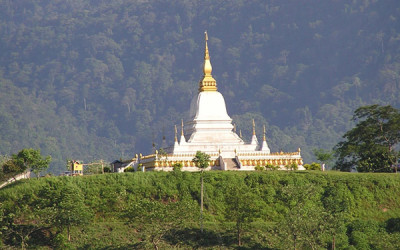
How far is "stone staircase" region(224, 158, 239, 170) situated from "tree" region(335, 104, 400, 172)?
398 inches

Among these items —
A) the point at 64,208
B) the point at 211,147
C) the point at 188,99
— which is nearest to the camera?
the point at 64,208

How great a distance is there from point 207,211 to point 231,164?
33.1ft

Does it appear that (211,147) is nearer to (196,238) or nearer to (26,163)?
(26,163)

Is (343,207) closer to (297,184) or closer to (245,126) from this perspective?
(297,184)

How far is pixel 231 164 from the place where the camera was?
70938 millimetres

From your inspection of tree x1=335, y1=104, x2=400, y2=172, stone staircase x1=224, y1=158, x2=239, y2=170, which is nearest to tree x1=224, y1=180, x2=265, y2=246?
stone staircase x1=224, y1=158, x2=239, y2=170

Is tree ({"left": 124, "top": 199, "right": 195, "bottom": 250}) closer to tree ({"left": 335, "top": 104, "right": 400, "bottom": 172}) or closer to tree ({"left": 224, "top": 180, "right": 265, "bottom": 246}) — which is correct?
tree ({"left": 224, "top": 180, "right": 265, "bottom": 246})

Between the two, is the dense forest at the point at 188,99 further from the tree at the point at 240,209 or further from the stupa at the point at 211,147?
the tree at the point at 240,209


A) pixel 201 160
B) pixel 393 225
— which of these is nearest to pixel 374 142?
pixel 393 225

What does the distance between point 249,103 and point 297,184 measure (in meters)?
122

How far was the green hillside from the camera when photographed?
55.5 metres

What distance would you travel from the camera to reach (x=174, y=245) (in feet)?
185

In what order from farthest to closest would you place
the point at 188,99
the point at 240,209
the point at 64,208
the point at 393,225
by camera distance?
the point at 188,99, the point at 393,225, the point at 240,209, the point at 64,208

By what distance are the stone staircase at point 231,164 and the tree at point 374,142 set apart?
1012cm
